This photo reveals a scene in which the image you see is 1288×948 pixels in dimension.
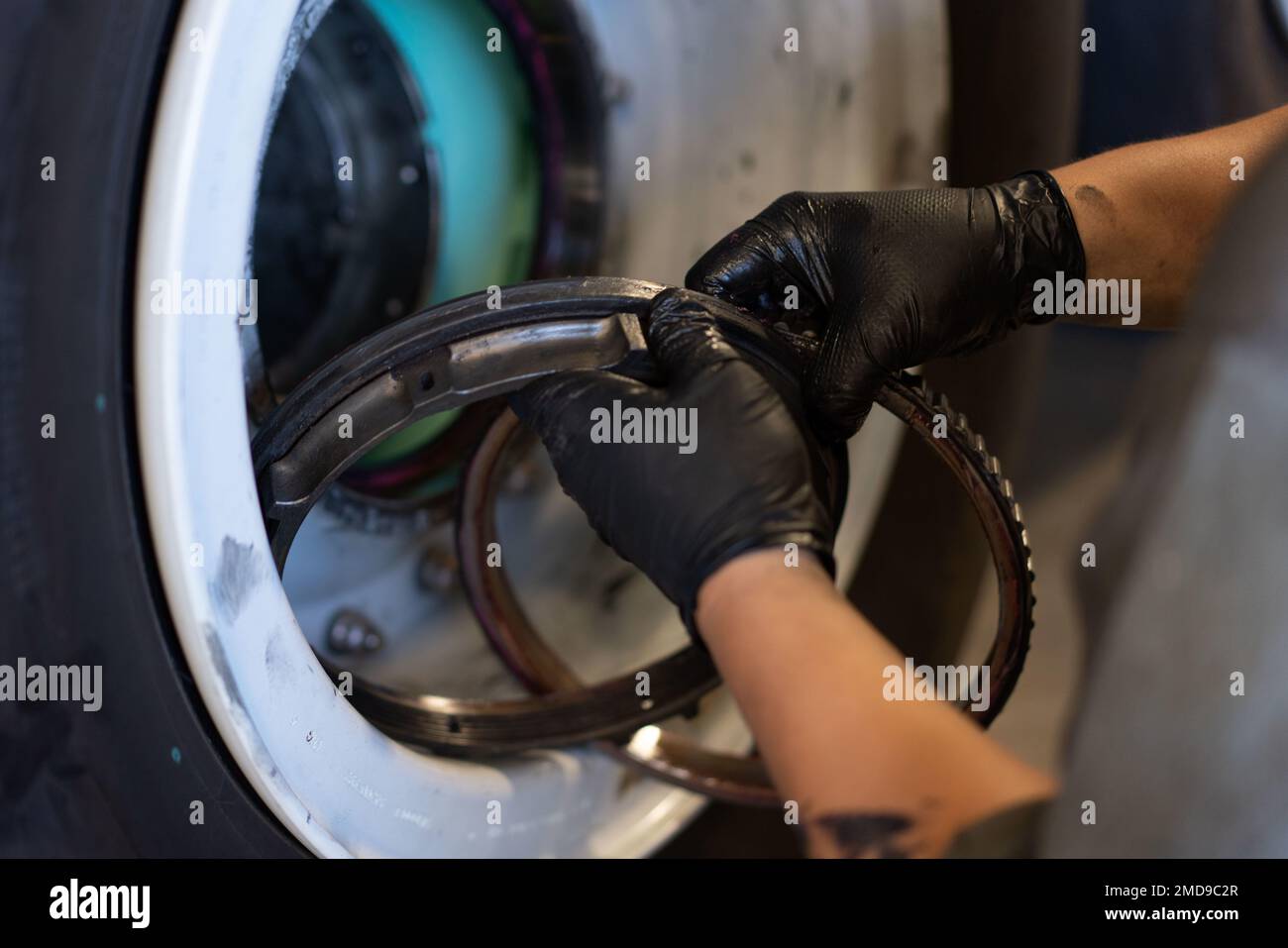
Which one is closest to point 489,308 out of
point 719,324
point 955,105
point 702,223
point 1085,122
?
point 719,324

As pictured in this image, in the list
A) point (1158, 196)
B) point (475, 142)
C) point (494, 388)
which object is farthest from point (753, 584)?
point (475, 142)

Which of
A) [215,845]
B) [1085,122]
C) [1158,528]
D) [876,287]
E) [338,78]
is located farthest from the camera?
[1085,122]

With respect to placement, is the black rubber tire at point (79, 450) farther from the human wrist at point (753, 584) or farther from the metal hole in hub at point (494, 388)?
the human wrist at point (753, 584)

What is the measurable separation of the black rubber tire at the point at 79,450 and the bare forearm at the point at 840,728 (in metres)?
0.28

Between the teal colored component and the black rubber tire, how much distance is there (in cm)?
54

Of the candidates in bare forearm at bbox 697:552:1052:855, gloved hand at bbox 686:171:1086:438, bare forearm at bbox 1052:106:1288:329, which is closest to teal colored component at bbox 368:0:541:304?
gloved hand at bbox 686:171:1086:438

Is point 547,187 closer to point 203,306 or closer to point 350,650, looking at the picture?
point 350,650

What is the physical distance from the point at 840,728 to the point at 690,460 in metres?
0.17

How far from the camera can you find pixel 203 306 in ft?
1.71

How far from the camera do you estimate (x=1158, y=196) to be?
84 cm

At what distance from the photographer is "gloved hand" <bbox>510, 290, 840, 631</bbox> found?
1.91 ft

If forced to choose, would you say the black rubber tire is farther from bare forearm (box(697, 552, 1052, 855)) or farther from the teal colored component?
the teal colored component

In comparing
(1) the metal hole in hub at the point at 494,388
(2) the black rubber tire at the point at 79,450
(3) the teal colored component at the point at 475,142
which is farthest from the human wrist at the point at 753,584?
(3) the teal colored component at the point at 475,142

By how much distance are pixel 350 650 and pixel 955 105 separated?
74 cm
